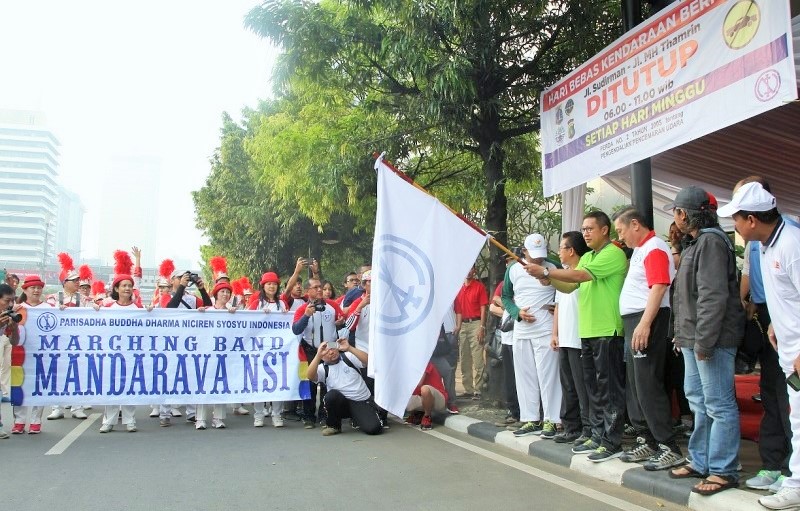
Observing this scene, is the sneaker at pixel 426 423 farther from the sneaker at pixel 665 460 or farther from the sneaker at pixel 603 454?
the sneaker at pixel 665 460

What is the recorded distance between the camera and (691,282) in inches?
183

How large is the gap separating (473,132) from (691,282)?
4356 millimetres

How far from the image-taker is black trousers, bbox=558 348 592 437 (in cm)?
592

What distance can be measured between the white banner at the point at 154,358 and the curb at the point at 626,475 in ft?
8.92

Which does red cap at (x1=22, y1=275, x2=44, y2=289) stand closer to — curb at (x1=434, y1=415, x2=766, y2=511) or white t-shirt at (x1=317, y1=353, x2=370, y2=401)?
white t-shirt at (x1=317, y1=353, x2=370, y2=401)

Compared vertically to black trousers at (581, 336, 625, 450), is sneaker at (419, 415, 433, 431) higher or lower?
lower

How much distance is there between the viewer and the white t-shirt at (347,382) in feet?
24.9

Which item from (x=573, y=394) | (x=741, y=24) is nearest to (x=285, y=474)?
(x=573, y=394)

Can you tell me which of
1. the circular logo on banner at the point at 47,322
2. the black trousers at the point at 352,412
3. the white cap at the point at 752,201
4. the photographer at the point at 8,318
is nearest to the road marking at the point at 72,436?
the photographer at the point at 8,318

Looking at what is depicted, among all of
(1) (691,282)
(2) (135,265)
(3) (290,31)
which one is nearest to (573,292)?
(1) (691,282)

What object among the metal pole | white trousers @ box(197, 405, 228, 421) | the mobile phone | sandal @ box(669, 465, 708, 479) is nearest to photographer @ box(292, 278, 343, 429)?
white trousers @ box(197, 405, 228, 421)

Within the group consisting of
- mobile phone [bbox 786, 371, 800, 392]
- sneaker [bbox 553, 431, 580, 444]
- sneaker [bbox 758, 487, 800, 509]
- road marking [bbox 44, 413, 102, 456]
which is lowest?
road marking [bbox 44, 413, 102, 456]

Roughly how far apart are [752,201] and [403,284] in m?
2.72

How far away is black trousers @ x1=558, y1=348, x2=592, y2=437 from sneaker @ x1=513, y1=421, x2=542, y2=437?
0.52 metres
